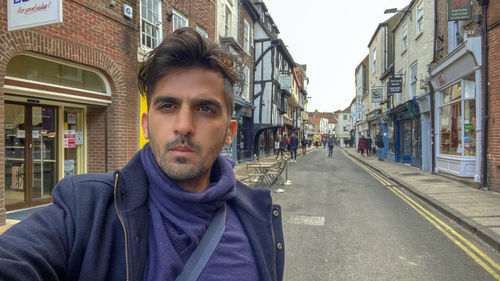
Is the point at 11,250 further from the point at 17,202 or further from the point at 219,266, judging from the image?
the point at 17,202

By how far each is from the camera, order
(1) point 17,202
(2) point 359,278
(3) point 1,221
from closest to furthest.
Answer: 1. (2) point 359,278
2. (3) point 1,221
3. (1) point 17,202

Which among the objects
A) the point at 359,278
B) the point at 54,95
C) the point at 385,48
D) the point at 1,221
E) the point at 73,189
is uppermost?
the point at 385,48

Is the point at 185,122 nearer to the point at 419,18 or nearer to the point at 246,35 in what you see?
the point at 419,18

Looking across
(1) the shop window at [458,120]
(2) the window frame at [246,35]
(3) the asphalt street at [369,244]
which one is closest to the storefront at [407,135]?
(1) the shop window at [458,120]

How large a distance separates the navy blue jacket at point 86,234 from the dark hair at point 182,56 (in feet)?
1.43

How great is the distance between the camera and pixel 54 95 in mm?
5898

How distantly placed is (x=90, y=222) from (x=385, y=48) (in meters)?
26.6

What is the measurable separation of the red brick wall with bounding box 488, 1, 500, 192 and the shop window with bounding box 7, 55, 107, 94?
1106cm

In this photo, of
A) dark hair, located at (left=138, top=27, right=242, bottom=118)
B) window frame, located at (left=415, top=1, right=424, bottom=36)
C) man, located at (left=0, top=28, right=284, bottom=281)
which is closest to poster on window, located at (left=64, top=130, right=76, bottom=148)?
man, located at (left=0, top=28, right=284, bottom=281)

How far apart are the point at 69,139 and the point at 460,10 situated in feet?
40.5

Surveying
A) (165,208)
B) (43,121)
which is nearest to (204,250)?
(165,208)

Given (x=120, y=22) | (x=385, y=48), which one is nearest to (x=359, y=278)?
(x=120, y=22)

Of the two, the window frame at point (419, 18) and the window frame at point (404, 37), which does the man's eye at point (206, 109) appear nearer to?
the window frame at point (419, 18)

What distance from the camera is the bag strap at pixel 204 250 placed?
3.51 ft
